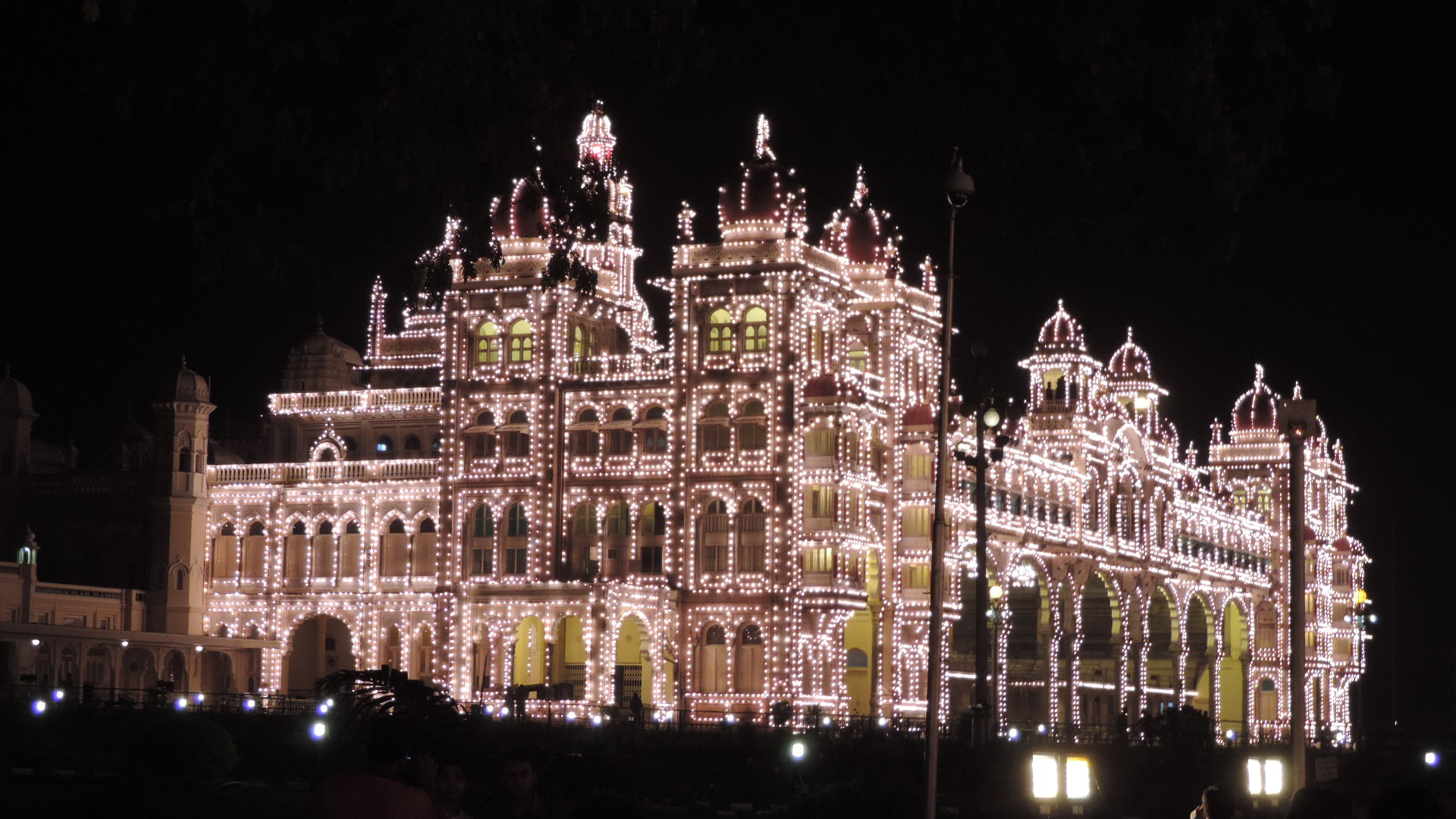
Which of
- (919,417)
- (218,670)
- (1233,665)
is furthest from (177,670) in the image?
(1233,665)

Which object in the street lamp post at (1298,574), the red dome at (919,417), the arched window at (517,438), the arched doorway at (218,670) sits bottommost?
the arched doorway at (218,670)

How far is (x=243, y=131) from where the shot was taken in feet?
48.6

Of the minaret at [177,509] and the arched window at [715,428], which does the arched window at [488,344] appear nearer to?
the arched window at [715,428]

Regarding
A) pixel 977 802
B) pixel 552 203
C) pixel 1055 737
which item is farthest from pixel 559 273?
pixel 1055 737

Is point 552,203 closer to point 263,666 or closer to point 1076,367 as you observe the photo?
point 263,666

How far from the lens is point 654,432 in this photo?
68.5 metres

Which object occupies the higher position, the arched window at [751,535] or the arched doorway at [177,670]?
the arched window at [751,535]

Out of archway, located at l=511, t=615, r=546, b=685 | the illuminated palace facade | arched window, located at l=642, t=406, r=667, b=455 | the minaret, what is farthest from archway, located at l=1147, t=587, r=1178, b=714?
the minaret

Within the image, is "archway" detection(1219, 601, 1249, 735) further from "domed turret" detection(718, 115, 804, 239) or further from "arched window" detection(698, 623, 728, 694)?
"domed turret" detection(718, 115, 804, 239)

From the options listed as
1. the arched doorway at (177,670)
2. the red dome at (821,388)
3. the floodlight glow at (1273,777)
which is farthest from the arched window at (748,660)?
the floodlight glow at (1273,777)

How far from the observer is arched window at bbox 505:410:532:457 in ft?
229

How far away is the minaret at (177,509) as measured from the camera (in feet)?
242

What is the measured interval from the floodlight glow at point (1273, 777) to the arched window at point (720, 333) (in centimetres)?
4467

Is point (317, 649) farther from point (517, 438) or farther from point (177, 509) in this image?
point (517, 438)
